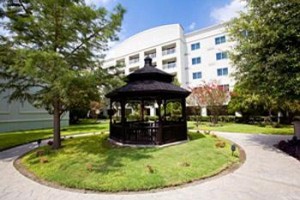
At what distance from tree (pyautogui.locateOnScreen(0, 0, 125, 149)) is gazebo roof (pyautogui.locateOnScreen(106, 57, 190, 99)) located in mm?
1454

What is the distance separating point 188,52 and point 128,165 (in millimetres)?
37030

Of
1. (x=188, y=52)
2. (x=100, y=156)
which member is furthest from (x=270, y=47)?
(x=188, y=52)

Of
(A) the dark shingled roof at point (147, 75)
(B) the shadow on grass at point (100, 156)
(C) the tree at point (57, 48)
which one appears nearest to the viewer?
(B) the shadow on grass at point (100, 156)

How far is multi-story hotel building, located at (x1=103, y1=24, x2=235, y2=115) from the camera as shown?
1532 inches

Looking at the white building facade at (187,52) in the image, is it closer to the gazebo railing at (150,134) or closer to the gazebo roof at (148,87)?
the gazebo roof at (148,87)

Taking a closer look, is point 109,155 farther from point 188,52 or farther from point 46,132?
point 188,52

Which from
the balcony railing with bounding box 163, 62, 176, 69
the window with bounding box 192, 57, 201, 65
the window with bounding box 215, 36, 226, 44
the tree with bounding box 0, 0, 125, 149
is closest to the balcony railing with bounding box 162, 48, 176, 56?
the balcony railing with bounding box 163, 62, 176, 69

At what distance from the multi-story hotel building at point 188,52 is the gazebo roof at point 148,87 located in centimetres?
2279

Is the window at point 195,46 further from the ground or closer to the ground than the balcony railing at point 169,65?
further from the ground

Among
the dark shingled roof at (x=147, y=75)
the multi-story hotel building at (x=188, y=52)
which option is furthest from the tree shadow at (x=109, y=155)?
the multi-story hotel building at (x=188, y=52)

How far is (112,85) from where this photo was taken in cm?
1233

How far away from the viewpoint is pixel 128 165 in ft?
30.6

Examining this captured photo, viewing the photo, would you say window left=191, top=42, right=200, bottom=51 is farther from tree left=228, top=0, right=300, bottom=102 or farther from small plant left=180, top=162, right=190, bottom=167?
small plant left=180, top=162, right=190, bottom=167

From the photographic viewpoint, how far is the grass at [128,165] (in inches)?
298
